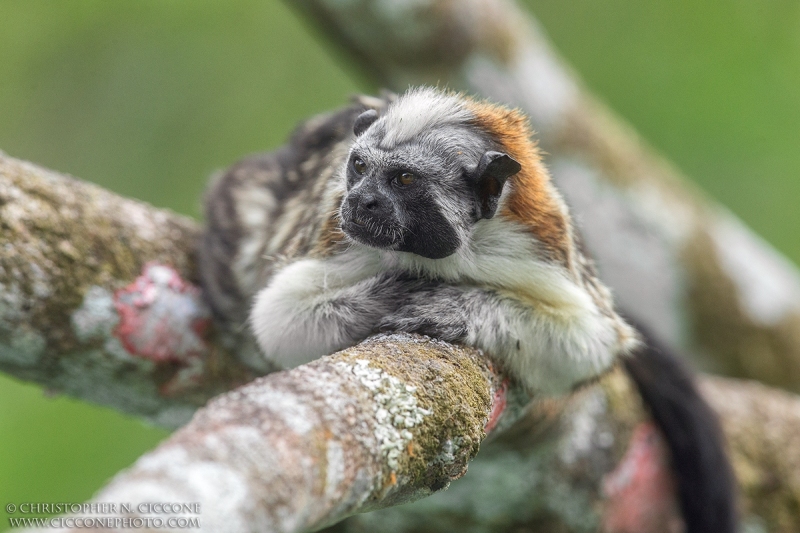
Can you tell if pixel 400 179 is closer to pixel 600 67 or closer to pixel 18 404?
pixel 18 404

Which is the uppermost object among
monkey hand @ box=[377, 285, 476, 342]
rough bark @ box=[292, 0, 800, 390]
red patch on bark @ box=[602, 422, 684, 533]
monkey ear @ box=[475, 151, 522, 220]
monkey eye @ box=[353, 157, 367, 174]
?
Result: rough bark @ box=[292, 0, 800, 390]

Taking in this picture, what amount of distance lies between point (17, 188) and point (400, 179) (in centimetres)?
123

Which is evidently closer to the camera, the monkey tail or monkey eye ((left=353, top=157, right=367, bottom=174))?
monkey eye ((left=353, top=157, right=367, bottom=174))

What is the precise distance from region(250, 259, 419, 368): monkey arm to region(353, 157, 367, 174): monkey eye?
0.29 m

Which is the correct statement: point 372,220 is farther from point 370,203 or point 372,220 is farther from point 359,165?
point 359,165

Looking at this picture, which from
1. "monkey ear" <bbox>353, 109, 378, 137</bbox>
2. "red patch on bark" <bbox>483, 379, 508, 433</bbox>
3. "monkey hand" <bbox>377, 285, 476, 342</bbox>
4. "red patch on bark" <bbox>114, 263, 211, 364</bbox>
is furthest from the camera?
"red patch on bark" <bbox>114, 263, 211, 364</bbox>

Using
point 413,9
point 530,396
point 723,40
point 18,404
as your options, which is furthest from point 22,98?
point 723,40

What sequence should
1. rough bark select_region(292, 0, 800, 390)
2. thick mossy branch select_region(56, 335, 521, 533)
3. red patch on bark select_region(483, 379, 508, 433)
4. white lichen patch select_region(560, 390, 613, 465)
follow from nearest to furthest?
thick mossy branch select_region(56, 335, 521, 533) < red patch on bark select_region(483, 379, 508, 433) < white lichen patch select_region(560, 390, 613, 465) < rough bark select_region(292, 0, 800, 390)

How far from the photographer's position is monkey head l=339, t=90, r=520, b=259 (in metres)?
2.19

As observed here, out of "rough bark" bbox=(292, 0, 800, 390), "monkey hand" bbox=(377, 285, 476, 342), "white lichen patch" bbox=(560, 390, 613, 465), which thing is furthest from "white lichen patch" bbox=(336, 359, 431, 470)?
"rough bark" bbox=(292, 0, 800, 390)

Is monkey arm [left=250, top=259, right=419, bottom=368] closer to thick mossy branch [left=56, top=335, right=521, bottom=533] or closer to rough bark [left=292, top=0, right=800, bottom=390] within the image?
thick mossy branch [left=56, top=335, right=521, bottom=533]

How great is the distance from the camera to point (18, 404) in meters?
5.70

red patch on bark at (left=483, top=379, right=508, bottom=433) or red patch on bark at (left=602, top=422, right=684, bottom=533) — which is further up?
red patch on bark at (left=483, top=379, right=508, bottom=433)

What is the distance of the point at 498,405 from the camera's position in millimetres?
2266
